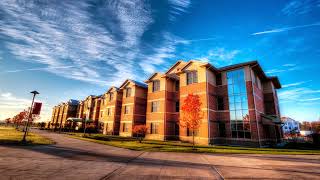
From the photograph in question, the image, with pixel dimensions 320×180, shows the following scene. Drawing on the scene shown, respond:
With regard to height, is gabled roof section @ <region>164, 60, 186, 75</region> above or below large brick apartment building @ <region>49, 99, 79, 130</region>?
above

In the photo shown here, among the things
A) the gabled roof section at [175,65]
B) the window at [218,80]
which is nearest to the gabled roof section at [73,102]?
the gabled roof section at [175,65]

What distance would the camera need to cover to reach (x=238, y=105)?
26359 mm

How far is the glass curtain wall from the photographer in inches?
995

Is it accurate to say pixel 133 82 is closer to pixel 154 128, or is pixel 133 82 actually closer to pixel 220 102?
pixel 154 128

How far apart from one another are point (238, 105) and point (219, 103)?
3126mm

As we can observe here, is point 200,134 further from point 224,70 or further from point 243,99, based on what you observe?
point 224,70

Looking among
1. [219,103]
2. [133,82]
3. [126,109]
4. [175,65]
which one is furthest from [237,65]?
[126,109]

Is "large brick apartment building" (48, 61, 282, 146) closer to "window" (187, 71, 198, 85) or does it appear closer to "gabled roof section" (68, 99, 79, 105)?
"window" (187, 71, 198, 85)

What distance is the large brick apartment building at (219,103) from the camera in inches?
1008

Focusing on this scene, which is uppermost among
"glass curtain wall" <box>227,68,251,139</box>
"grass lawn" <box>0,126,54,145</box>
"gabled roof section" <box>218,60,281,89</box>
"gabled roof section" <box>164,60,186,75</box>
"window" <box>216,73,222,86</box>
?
"gabled roof section" <box>164,60,186,75</box>

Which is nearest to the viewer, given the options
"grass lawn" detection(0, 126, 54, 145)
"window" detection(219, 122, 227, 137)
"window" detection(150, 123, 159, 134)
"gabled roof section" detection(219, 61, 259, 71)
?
"grass lawn" detection(0, 126, 54, 145)

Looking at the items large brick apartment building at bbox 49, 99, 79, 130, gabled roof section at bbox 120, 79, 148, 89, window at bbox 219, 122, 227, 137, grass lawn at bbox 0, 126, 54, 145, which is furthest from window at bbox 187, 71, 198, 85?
large brick apartment building at bbox 49, 99, 79, 130

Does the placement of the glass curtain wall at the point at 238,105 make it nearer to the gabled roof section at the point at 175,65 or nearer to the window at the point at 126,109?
the gabled roof section at the point at 175,65

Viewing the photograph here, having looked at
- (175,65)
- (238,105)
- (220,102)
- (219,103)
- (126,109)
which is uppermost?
(175,65)
